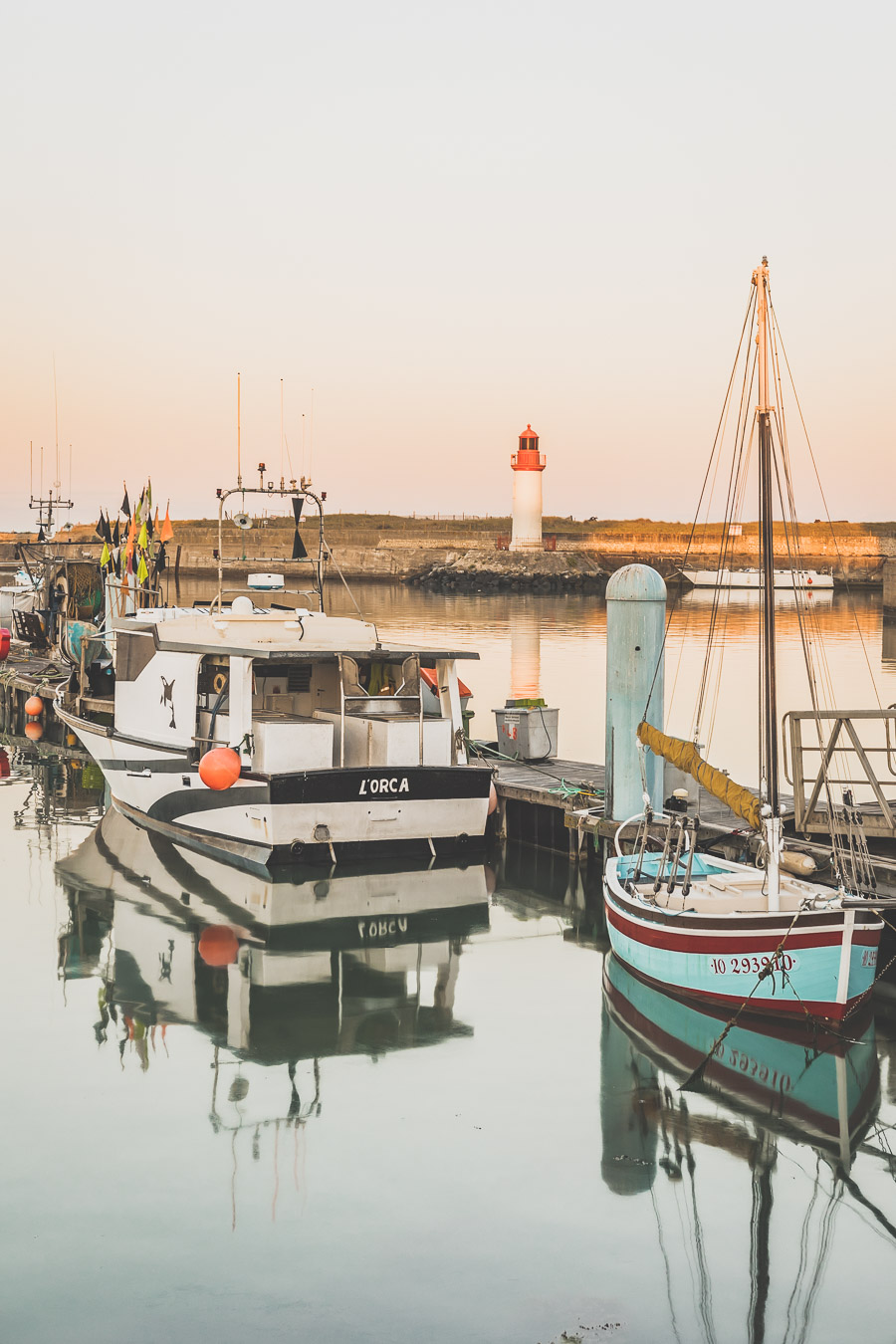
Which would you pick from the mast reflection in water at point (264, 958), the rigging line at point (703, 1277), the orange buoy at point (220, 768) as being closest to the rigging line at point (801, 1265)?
the rigging line at point (703, 1277)

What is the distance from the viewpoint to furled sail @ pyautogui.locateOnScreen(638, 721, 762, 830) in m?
10.8

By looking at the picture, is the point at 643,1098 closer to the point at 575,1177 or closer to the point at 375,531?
the point at 575,1177

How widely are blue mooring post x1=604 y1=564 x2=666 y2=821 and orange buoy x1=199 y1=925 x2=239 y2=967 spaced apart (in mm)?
4501

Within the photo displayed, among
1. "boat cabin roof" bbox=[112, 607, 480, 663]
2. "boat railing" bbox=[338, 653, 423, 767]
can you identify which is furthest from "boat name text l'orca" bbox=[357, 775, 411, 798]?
"boat cabin roof" bbox=[112, 607, 480, 663]

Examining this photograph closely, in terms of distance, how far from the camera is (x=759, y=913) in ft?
31.8

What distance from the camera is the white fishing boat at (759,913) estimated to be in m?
9.55

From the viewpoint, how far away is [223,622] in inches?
631

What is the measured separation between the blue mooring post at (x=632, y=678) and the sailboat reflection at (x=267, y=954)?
6.78 ft

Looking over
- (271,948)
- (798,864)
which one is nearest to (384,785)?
(271,948)

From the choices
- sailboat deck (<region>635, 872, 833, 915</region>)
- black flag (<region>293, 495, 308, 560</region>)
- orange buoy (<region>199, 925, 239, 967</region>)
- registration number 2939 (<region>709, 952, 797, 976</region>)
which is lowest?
orange buoy (<region>199, 925, 239, 967</region>)

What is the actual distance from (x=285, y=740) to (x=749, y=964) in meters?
6.09

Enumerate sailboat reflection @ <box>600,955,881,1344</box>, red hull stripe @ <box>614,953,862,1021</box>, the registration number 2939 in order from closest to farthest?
1. sailboat reflection @ <box>600,955,881,1344</box>
2. the registration number 2939
3. red hull stripe @ <box>614,953,862,1021</box>

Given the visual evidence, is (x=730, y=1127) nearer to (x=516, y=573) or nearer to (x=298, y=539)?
(x=298, y=539)

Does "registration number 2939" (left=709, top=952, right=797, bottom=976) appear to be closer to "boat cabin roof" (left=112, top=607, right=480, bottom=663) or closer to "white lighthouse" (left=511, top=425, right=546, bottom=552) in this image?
"boat cabin roof" (left=112, top=607, right=480, bottom=663)
